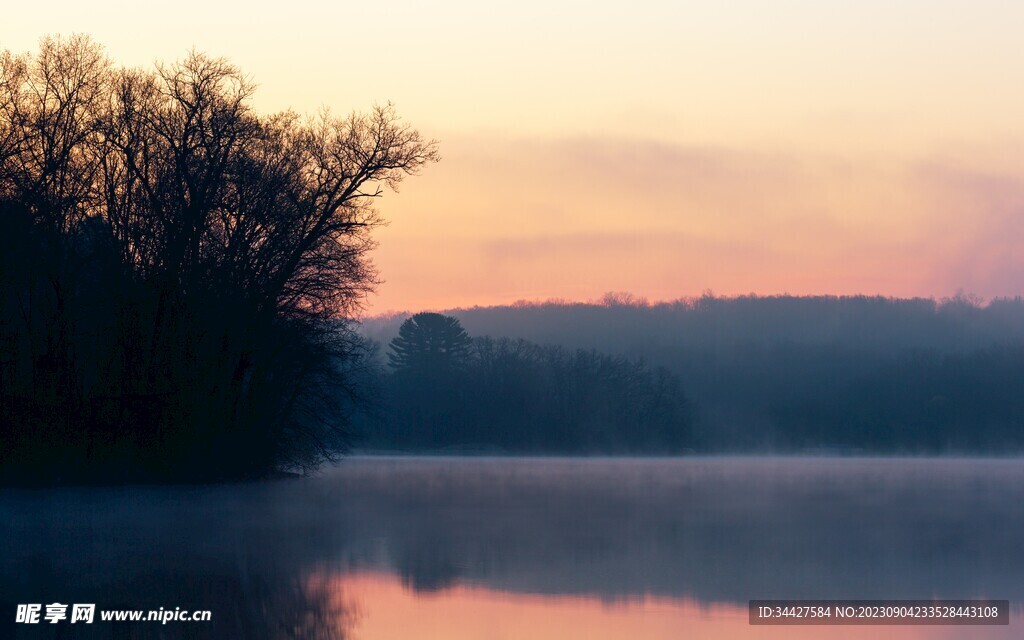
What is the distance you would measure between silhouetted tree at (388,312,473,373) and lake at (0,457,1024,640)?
336 feet

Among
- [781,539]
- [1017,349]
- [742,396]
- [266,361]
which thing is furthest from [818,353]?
[781,539]

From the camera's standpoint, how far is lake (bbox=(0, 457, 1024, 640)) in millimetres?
10367

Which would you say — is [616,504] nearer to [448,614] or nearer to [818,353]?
[448,614]

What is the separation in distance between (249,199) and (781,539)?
23.4 metres

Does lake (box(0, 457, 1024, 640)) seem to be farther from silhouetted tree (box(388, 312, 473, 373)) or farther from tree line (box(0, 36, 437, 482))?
silhouetted tree (box(388, 312, 473, 373))

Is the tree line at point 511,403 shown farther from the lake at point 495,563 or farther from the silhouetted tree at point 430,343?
the lake at point 495,563

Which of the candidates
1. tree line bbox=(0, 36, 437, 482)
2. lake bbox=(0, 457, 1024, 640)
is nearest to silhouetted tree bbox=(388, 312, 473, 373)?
tree line bbox=(0, 36, 437, 482)

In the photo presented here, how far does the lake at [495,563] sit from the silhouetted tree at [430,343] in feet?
336

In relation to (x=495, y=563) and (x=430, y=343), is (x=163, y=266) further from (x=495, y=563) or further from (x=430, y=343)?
(x=430, y=343)

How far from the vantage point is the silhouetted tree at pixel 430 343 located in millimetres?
130875

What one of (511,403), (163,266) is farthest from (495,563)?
(511,403)

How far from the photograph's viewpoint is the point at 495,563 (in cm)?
1480

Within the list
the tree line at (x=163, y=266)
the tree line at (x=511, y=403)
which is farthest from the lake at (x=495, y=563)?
the tree line at (x=511, y=403)

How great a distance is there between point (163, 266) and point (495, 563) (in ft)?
77.7
